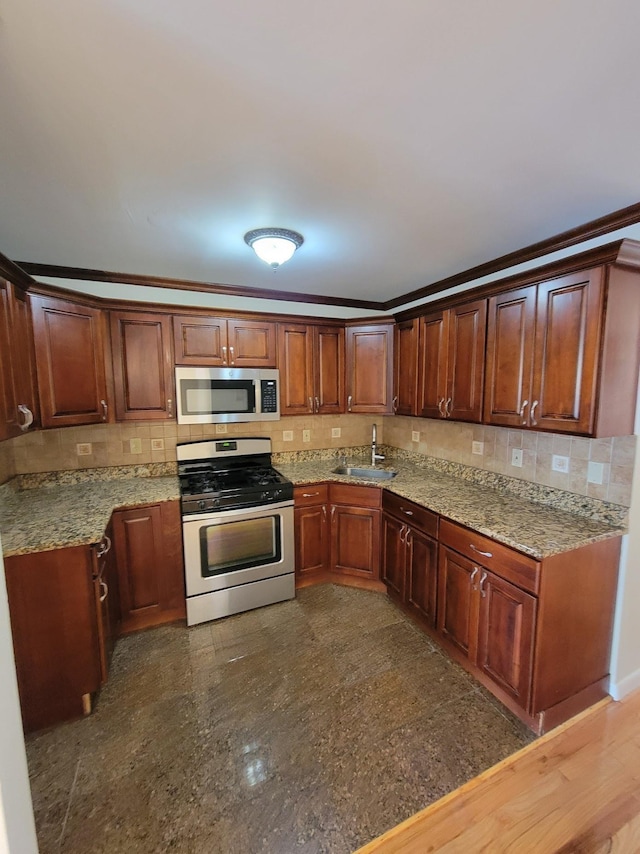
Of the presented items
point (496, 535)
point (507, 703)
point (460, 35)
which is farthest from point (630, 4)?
point (507, 703)

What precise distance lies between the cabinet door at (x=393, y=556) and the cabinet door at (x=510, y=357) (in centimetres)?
104

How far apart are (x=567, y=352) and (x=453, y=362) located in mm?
789

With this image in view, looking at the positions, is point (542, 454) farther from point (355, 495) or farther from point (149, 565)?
point (149, 565)

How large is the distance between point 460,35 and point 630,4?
14.3 inches

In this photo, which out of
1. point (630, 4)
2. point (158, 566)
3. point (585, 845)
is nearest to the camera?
point (630, 4)

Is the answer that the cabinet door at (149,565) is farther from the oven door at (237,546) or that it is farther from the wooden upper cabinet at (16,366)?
the wooden upper cabinet at (16,366)

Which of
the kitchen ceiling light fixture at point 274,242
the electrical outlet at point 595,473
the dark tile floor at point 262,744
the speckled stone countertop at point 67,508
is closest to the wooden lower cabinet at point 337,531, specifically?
the dark tile floor at point 262,744

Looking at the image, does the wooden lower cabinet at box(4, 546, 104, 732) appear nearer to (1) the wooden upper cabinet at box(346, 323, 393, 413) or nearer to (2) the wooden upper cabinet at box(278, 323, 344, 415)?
(2) the wooden upper cabinet at box(278, 323, 344, 415)

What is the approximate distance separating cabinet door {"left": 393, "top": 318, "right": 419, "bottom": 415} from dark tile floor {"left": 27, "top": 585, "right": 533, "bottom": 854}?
1729 millimetres

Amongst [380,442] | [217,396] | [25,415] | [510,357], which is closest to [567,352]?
[510,357]

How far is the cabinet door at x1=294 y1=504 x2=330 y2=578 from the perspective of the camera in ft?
9.72

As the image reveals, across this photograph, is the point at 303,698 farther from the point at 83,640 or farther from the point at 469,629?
the point at 83,640

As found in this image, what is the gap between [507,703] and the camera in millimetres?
1908

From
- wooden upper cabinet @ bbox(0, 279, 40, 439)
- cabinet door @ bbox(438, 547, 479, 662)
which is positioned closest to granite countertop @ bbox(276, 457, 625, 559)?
cabinet door @ bbox(438, 547, 479, 662)
